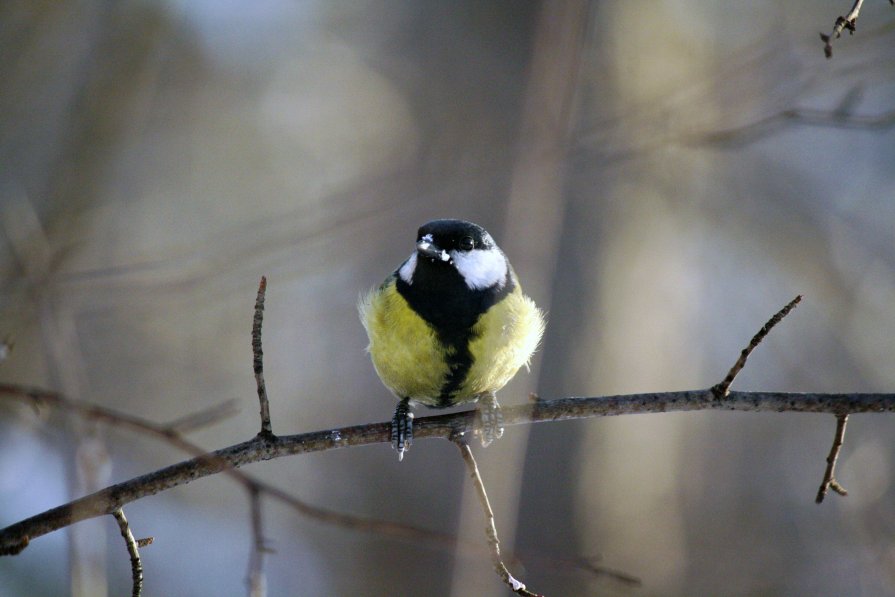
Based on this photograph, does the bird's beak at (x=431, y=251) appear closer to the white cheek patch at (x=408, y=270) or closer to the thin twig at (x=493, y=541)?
the white cheek patch at (x=408, y=270)

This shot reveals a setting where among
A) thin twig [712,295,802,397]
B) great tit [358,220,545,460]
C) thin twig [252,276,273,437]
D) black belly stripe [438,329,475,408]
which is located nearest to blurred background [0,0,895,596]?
great tit [358,220,545,460]

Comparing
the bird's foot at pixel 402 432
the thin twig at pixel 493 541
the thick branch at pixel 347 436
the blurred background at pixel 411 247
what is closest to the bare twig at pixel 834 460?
the thick branch at pixel 347 436

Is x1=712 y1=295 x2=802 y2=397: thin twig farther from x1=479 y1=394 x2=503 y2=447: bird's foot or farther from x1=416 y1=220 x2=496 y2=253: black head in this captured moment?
x1=416 y1=220 x2=496 y2=253: black head

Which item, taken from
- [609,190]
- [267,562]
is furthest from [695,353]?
[267,562]

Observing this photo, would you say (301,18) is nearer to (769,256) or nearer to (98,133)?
(98,133)

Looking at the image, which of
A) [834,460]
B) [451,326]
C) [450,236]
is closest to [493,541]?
[834,460]

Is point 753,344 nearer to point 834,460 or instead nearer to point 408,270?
point 834,460
